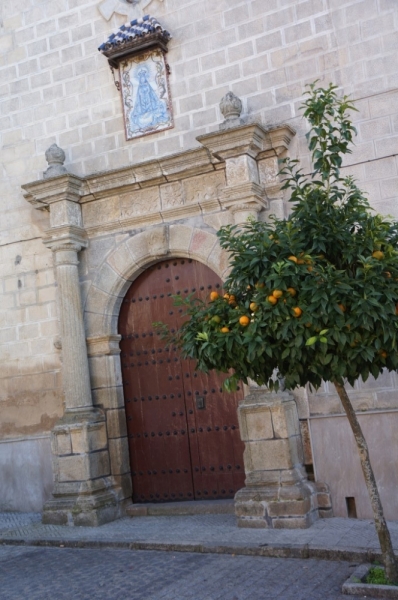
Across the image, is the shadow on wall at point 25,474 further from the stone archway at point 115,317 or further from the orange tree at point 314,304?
the orange tree at point 314,304

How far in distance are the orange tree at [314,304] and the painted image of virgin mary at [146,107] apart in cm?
345

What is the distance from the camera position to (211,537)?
6035 mm

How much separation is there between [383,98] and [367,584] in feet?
14.5

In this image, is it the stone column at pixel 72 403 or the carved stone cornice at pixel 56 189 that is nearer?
the stone column at pixel 72 403

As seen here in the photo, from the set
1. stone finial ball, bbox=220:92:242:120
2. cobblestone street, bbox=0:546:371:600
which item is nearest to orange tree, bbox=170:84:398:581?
cobblestone street, bbox=0:546:371:600

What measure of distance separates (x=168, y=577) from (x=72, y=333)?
3.21m

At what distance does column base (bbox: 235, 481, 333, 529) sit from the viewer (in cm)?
620

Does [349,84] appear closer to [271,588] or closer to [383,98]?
[383,98]

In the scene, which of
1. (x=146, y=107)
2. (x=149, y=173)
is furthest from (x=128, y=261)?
(x=146, y=107)

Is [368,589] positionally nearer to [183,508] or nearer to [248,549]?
[248,549]

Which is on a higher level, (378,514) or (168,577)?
(378,514)

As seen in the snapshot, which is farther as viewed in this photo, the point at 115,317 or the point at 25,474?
the point at 25,474

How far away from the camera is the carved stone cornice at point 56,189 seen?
767 cm

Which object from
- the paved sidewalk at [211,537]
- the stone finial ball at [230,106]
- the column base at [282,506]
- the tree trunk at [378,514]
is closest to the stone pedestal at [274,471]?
the column base at [282,506]
